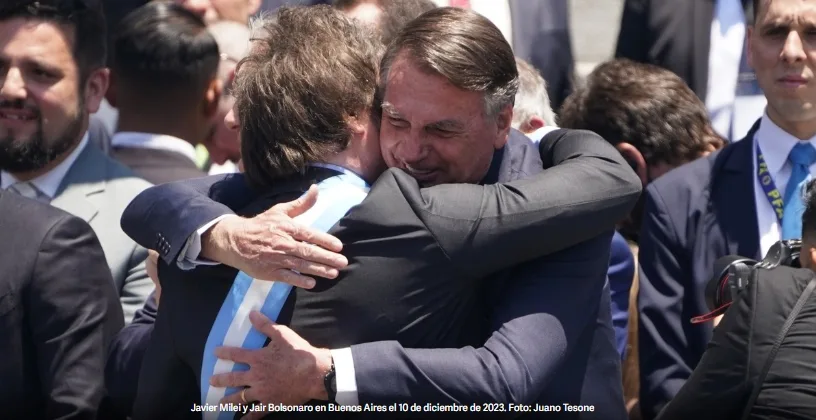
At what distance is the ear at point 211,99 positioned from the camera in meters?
5.43

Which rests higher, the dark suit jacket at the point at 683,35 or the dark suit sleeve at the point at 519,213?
the dark suit sleeve at the point at 519,213

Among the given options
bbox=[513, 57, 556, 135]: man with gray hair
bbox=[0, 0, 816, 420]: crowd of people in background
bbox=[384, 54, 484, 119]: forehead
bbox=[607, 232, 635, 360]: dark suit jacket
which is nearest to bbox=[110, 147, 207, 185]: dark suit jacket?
bbox=[0, 0, 816, 420]: crowd of people in background

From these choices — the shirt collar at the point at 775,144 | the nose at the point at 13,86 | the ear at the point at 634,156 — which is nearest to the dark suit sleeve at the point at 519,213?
the shirt collar at the point at 775,144

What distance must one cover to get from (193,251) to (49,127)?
2.01 meters

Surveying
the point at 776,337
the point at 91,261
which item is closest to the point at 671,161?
the point at 776,337

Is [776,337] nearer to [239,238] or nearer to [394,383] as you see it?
[394,383]

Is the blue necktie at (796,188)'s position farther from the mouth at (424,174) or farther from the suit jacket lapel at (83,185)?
the suit jacket lapel at (83,185)

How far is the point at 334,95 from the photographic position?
2.81m

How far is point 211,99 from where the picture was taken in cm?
546

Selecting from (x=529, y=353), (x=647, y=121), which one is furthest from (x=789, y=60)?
(x=529, y=353)

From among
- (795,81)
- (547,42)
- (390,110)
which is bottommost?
(547,42)

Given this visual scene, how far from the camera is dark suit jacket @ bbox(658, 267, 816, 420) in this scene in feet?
9.29

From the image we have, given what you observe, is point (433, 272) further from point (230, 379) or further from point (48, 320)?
point (48, 320)

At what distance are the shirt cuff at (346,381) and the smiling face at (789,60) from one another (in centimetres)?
214
